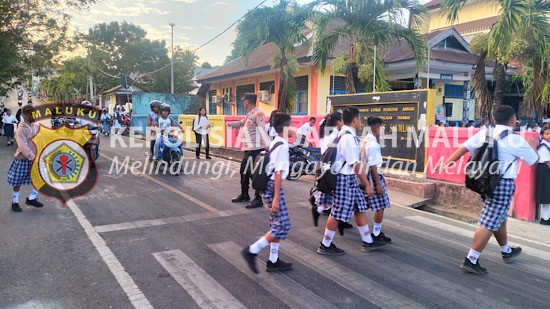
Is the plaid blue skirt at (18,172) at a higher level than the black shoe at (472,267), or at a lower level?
higher

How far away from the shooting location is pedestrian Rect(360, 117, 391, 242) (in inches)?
202

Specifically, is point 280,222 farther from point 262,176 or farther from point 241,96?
point 241,96

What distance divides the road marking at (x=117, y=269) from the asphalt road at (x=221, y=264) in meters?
0.01

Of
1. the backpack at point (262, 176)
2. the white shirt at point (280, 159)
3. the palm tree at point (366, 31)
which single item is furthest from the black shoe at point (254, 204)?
the palm tree at point (366, 31)

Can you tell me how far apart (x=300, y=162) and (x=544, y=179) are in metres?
5.31

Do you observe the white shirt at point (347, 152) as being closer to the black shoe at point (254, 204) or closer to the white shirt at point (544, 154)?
the black shoe at point (254, 204)

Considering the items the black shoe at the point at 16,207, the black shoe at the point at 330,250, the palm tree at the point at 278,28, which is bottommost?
the black shoe at the point at 330,250

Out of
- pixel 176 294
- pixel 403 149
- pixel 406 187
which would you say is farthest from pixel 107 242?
pixel 403 149

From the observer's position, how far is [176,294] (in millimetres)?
3770

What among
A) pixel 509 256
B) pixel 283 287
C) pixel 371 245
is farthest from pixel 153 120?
pixel 509 256

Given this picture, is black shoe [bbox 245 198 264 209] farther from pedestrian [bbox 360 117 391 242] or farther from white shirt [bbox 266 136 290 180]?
white shirt [bbox 266 136 290 180]

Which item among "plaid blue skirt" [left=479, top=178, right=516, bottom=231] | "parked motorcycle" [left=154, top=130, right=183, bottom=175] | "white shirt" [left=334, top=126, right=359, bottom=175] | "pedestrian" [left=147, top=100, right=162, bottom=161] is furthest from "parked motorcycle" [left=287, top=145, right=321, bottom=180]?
"plaid blue skirt" [left=479, top=178, right=516, bottom=231]

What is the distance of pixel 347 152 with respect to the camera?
4684mm

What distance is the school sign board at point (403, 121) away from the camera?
351 inches
